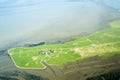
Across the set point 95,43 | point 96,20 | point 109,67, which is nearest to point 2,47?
point 95,43

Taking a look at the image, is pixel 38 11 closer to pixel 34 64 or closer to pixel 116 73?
pixel 34 64

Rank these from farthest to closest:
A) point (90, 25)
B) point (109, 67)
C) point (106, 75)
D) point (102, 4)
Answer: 1. point (102, 4)
2. point (90, 25)
3. point (109, 67)
4. point (106, 75)

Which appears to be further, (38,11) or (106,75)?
(38,11)

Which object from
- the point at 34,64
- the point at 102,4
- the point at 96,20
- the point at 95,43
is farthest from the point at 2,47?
the point at 102,4

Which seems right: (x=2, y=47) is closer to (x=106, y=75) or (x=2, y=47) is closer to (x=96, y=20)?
(x=106, y=75)

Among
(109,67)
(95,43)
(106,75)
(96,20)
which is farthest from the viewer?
(96,20)

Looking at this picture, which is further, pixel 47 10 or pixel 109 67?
pixel 47 10
